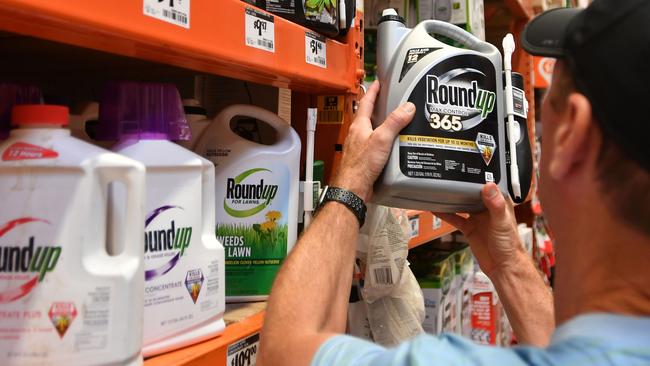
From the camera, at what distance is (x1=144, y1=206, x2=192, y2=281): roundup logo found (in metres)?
0.77

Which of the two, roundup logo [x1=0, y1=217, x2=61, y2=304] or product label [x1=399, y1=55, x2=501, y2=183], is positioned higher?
A: product label [x1=399, y1=55, x2=501, y2=183]

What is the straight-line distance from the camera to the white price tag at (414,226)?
143 centimetres

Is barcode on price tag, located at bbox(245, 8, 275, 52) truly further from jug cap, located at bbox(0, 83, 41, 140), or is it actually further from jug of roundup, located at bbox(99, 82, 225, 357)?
jug cap, located at bbox(0, 83, 41, 140)

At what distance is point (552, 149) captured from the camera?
0.75m

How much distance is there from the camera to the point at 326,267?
903 millimetres

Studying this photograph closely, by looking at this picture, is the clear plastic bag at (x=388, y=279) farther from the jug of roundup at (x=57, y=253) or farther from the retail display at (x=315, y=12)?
the jug of roundup at (x=57, y=253)

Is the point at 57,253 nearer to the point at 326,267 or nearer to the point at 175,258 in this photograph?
the point at 175,258

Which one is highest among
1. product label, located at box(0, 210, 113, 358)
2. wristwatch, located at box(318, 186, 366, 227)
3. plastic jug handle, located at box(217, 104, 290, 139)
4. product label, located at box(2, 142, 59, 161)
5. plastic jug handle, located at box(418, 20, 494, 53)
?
plastic jug handle, located at box(418, 20, 494, 53)

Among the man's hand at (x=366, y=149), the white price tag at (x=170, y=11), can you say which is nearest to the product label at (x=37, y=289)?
the white price tag at (x=170, y=11)

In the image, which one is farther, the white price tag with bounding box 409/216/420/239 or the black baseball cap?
the white price tag with bounding box 409/216/420/239

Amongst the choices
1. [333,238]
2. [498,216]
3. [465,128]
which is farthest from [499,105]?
[333,238]

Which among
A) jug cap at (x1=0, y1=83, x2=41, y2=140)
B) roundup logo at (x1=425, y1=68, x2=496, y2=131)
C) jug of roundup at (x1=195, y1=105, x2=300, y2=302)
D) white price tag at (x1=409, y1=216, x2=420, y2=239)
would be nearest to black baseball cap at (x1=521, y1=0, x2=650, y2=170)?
roundup logo at (x1=425, y1=68, x2=496, y2=131)

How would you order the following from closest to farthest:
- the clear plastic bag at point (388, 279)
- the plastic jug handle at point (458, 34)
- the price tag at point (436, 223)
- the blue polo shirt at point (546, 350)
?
the blue polo shirt at point (546, 350) → the plastic jug handle at point (458, 34) → the clear plastic bag at point (388, 279) → the price tag at point (436, 223)

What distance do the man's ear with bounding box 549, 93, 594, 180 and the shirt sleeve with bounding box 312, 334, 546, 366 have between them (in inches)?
8.1
